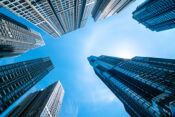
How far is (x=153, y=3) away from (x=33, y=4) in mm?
96275

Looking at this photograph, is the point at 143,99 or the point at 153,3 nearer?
the point at 143,99

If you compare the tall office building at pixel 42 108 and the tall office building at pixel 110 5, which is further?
the tall office building at pixel 110 5

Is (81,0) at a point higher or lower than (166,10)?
higher

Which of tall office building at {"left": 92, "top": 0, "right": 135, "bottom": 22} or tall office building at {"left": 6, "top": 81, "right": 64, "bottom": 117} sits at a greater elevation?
tall office building at {"left": 92, "top": 0, "right": 135, "bottom": 22}

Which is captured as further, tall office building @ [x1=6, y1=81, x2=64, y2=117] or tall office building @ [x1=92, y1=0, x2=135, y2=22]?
tall office building @ [x1=92, y1=0, x2=135, y2=22]

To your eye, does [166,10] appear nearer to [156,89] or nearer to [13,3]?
[156,89]

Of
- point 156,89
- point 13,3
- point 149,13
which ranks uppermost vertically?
point 13,3

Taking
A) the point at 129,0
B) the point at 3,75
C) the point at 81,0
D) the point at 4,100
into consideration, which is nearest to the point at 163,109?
the point at 4,100

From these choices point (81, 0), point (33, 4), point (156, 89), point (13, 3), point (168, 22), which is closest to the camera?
point (156, 89)

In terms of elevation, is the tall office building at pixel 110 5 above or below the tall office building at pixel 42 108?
above

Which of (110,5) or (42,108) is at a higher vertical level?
(110,5)

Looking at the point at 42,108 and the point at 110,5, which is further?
the point at 110,5

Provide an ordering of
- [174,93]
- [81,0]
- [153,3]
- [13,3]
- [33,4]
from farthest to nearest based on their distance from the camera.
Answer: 1. [153,3]
2. [81,0]
3. [33,4]
4. [13,3]
5. [174,93]

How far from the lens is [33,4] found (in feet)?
173
